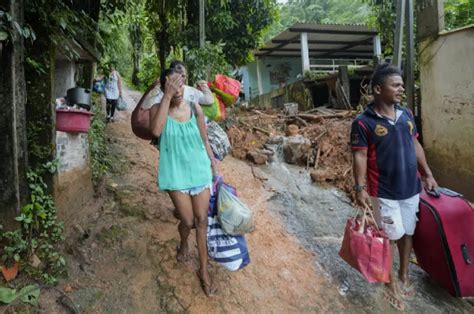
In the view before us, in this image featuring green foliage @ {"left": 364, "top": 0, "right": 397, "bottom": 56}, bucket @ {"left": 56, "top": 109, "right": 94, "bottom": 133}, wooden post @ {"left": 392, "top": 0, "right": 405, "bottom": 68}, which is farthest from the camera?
green foliage @ {"left": 364, "top": 0, "right": 397, "bottom": 56}

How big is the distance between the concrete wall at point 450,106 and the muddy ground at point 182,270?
7.49 feet

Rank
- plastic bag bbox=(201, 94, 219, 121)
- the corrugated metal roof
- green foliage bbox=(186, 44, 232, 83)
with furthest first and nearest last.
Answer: the corrugated metal roof, green foliage bbox=(186, 44, 232, 83), plastic bag bbox=(201, 94, 219, 121)

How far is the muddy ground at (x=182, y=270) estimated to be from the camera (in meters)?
2.86

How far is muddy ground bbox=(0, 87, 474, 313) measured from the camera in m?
2.86

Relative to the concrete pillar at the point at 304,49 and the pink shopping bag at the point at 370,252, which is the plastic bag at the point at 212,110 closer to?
the pink shopping bag at the point at 370,252

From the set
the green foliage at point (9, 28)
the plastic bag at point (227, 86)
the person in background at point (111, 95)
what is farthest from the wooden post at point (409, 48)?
the person in background at point (111, 95)

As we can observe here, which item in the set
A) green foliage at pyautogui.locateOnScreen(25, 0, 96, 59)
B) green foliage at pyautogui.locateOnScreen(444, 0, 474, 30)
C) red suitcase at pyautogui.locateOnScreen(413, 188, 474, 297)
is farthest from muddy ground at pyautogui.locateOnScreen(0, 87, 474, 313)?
green foliage at pyautogui.locateOnScreen(444, 0, 474, 30)

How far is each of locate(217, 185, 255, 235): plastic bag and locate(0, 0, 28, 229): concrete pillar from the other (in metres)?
1.72

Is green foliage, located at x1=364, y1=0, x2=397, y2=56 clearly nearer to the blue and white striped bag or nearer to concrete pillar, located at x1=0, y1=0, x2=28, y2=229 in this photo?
the blue and white striped bag

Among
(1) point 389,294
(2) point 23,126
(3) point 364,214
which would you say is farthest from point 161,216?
(1) point 389,294

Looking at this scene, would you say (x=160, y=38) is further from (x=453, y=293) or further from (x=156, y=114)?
(x=453, y=293)

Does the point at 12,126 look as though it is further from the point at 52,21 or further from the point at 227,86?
the point at 227,86

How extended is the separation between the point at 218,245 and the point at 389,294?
162 centimetres

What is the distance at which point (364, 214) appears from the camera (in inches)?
115
